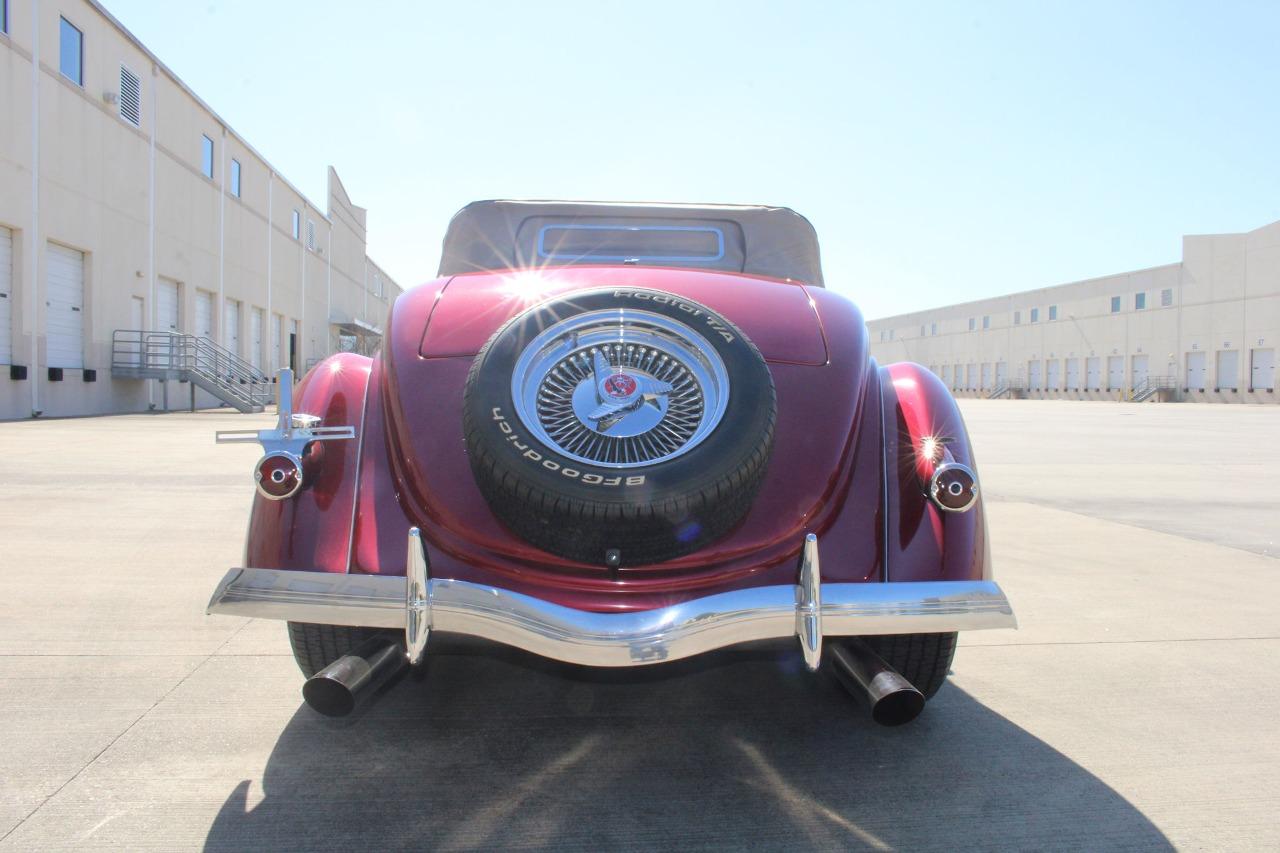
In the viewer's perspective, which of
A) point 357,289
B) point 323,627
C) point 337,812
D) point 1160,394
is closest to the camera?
A: point 337,812

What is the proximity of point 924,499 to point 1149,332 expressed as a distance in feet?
208

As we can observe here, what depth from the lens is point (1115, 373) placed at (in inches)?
2363

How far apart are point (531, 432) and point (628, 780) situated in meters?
0.97

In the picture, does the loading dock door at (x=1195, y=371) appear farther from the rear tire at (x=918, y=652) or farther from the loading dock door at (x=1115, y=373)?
the rear tire at (x=918, y=652)

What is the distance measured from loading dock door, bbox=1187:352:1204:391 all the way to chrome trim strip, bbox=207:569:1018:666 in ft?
202

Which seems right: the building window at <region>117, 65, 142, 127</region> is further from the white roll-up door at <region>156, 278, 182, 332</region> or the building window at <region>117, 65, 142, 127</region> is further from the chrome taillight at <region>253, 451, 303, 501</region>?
the chrome taillight at <region>253, 451, 303, 501</region>

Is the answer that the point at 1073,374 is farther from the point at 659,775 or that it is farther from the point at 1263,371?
the point at 659,775

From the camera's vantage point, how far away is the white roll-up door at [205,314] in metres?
27.0


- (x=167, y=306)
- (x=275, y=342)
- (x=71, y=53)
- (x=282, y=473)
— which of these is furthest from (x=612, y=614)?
(x=275, y=342)

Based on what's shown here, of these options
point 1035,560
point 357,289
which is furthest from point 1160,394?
point 1035,560

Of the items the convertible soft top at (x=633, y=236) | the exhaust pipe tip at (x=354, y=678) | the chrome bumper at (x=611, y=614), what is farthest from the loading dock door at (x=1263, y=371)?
the exhaust pipe tip at (x=354, y=678)

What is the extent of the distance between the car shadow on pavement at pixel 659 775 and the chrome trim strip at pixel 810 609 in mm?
337

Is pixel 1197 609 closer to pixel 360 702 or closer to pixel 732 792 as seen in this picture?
pixel 732 792

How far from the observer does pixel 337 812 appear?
7.22ft
